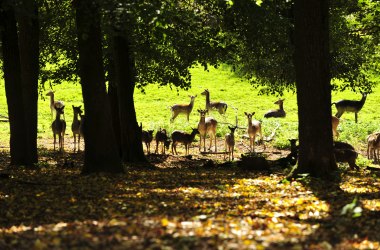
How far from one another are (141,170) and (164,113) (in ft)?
90.9

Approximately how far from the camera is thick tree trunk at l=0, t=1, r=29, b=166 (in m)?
16.7

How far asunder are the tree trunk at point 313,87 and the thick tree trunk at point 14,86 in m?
7.07

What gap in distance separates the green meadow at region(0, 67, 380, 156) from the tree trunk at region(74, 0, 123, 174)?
1084cm

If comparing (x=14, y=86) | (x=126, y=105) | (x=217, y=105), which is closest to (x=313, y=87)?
(x=126, y=105)

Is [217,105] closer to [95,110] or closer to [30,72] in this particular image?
[30,72]

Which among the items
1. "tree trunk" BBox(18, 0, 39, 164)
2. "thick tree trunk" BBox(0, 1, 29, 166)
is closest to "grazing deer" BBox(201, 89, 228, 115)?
"tree trunk" BBox(18, 0, 39, 164)

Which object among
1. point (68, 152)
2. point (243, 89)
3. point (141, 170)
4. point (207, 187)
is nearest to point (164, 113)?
point (243, 89)

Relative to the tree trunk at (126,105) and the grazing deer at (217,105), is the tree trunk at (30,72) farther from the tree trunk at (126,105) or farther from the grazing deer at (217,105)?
the grazing deer at (217,105)

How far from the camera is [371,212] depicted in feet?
33.3

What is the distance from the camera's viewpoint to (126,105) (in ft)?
64.6

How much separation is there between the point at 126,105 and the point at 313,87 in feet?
23.1

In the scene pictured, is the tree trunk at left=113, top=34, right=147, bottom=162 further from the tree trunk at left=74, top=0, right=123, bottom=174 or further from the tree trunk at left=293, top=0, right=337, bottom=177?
the tree trunk at left=293, top=0, right=337, bottom=177

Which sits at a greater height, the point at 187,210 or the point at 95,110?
the point at 95,110

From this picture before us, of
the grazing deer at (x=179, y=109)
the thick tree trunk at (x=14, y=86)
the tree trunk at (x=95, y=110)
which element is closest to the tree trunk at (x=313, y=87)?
the tree trunk at (x=95, y=110)
